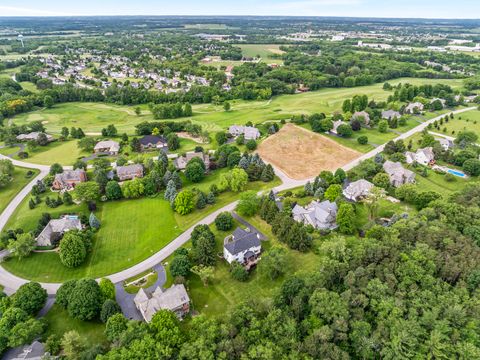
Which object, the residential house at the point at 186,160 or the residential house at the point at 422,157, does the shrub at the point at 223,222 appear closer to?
the residential house at the point at 186,160

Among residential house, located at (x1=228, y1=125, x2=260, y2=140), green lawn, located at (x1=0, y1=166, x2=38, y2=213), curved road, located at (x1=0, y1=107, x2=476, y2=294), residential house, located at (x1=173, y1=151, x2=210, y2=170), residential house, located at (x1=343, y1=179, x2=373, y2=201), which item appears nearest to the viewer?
curved road, located at (x1=0, y1=107, x2=476, y2=294)

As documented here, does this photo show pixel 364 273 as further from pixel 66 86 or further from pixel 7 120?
pixel 66 86

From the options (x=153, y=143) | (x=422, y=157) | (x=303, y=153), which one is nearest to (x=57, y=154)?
(x=153, y=143)

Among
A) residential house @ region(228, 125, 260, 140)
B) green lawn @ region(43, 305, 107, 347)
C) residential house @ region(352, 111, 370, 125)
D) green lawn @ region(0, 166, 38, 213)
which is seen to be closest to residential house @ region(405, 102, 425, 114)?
residential house @ region(352, 111, 370, 125)

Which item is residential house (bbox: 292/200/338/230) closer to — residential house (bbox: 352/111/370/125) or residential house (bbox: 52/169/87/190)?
residential house (bbox: 52/169/87/190)

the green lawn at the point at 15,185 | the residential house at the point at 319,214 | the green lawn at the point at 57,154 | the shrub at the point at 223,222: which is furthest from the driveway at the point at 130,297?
the green lawn at the point at 57,154

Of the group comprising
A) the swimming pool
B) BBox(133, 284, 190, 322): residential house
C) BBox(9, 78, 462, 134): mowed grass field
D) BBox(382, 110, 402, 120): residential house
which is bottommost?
BBox(9, 78, 462, 134): mowed grass field

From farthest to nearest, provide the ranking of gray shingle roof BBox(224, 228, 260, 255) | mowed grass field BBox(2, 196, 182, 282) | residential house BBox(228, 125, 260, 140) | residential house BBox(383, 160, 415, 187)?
residential house BBox(228, 125, 260, 140) < residential house BBox(383, 160, 415, 187) < mowed grass field BBox(2, 196, 182, 282) < gray shingle roof BBox(224, 228, 260, 255)
